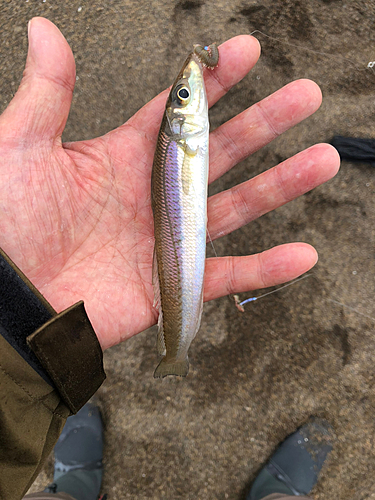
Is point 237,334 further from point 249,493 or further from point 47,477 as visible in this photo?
point 47,477

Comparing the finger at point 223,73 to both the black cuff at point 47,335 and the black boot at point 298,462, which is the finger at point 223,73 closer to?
the black cuff at point 47,335

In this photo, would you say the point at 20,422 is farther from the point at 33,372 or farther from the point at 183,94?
the point at 183,94

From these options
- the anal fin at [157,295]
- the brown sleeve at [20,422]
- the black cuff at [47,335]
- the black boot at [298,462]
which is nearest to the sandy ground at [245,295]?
the black boot at [298,462]

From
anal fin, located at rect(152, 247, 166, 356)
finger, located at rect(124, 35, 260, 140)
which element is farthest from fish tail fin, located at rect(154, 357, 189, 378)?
finger, located at rect(124, 35, 260, 140)

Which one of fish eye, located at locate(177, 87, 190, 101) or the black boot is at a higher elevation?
fish eye, located at locate(177, 87, 190, 101)

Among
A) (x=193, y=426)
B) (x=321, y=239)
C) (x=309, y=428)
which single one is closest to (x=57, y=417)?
(x=193, y=426)

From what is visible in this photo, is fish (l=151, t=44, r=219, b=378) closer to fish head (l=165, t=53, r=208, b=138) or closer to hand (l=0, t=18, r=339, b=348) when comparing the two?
fish head (l=165, t=53, r=208, b=138)
